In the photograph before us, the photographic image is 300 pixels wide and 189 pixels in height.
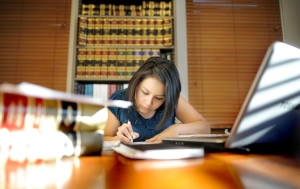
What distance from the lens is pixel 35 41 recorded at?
7.19ft

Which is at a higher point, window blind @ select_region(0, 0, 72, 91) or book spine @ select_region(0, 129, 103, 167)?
window blind @ select_region(0, 0, 72, 91)

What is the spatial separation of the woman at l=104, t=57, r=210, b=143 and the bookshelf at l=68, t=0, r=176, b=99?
2.54ft

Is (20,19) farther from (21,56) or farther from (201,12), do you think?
(201,12)

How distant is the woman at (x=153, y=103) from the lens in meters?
1.07

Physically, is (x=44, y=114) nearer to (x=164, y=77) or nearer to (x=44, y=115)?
(x=44, y=115)

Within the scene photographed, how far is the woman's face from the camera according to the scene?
1068 mm

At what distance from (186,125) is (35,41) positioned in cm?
175

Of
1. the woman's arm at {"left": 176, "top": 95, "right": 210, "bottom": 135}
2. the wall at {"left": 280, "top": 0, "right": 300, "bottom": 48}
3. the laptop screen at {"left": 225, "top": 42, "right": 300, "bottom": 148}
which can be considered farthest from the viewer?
the wall at {"left": 280, "top": 0, "right": 300, "bottom": 48}

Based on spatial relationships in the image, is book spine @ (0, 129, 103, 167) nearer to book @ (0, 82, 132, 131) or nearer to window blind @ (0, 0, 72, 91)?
book @ (0, 82, 132, 131)

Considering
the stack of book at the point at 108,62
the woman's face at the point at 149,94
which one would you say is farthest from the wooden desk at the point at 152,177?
the stack of book at the point at 108,62

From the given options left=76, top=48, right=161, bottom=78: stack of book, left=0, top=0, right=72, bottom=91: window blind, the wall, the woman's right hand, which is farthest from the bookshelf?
the woman's right hand

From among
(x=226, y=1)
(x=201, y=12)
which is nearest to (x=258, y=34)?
(x=226, y=1)

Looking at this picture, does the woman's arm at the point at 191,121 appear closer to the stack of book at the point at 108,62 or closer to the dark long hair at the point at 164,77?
the dark long hair at the point at 164,77

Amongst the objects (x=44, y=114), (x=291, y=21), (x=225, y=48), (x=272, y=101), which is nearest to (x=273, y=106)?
(x=272, y=101)
